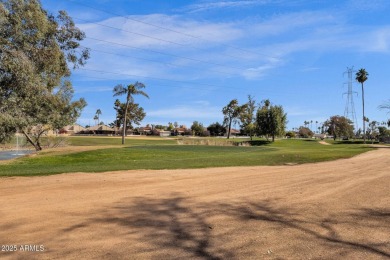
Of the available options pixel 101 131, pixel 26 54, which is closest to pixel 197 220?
pixel 26 54

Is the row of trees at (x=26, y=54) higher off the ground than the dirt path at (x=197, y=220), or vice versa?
the row of trees at (x=26, y=54)

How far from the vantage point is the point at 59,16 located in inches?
705

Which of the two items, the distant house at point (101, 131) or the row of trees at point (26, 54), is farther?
the distant house at point (101, 131)

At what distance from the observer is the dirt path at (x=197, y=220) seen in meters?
6.09

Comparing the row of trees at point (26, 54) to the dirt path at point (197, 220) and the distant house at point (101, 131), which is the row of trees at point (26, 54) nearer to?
the dirt path at point (197, 220)

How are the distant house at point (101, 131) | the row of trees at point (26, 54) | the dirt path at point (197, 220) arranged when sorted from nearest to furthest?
1. the dirt path at point (197, 220)
2. the row of trees at point (26, 54)
3. the distant house at point (101, 131)

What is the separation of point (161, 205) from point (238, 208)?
1956 millimetres

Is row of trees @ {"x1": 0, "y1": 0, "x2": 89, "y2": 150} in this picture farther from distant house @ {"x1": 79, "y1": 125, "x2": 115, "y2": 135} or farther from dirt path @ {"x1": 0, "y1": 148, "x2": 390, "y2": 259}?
distant house @ {"x1": 79, "y1": 125, "x2": 115, "y2": 135}

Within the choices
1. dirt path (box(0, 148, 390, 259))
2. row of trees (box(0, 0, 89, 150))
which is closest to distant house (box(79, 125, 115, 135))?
row of trees (box(0, 0, 89, 150))

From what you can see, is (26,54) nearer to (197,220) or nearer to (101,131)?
(197,220)

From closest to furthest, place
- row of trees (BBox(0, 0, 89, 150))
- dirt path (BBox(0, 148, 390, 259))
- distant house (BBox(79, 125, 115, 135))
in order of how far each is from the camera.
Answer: dirt path (BBox(0, 148, 390, 259)), row of trees (BBox(0, 0, 89, 150)), distant house (BBox(79, 125, 115, 135))

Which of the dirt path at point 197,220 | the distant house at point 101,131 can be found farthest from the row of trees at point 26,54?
the distant house at point 101,131

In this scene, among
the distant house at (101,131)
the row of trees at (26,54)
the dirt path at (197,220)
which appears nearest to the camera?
the dirt path at (197,220)

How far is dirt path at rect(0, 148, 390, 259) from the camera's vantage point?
6.09 m
